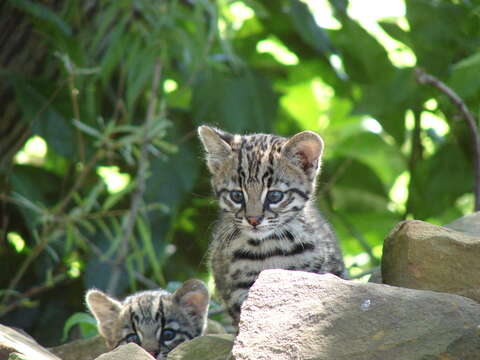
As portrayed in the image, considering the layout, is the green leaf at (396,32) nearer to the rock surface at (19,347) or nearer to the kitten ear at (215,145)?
the kitten ear at (215,145)

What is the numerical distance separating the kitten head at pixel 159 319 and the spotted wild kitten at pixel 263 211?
19 cm

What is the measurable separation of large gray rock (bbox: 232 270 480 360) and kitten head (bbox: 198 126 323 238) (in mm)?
1525

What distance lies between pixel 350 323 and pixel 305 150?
212 centimetres

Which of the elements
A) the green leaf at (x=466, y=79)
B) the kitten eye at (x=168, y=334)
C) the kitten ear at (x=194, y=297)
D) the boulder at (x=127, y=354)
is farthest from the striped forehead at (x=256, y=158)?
the boulder at (x=127, y=354)

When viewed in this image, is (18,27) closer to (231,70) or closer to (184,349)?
(231,70)

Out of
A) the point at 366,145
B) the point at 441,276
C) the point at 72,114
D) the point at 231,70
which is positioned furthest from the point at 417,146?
the point at 441,276

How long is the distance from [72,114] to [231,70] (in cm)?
191

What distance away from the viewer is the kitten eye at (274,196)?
5.47 metres

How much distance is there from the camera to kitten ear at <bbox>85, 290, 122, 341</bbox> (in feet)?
17.7

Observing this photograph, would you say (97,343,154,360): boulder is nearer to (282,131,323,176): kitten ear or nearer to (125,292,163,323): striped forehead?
(125,292,163,323): striped forehead

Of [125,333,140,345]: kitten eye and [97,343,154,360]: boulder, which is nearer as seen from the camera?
[97,343,154,360]: boulder

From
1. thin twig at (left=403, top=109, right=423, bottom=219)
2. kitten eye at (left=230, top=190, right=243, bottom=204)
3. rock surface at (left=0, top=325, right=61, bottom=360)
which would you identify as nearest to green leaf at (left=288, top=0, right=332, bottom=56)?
thin twig at (left=403, top=109, right=423, bottom=219)

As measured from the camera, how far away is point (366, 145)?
8.44 meters

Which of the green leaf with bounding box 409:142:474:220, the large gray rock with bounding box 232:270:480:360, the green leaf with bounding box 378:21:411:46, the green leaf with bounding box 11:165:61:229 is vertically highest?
the green leaf with bounding box 378:21:411:46
